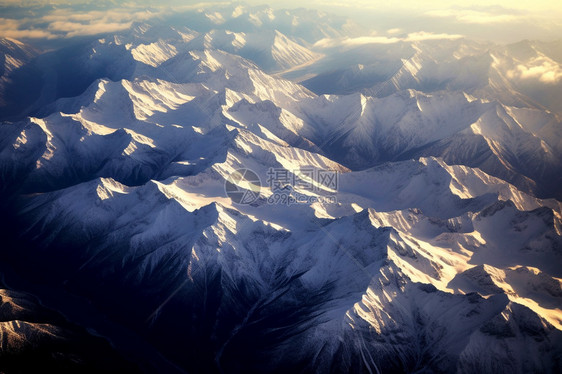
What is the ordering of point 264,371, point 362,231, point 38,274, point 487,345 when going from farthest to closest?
point 38,274, point 362,231, point 264,371, point 487,345

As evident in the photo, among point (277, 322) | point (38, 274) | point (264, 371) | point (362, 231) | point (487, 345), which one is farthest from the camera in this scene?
point (38, 274)

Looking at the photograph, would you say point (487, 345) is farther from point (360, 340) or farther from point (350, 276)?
point (350, 276)

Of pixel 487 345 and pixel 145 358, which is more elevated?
pixel 487 345

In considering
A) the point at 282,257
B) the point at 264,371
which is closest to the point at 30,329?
the point at 264,371

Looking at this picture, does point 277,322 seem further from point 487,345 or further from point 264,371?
point 487,345

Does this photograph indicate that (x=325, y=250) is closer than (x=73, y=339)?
No

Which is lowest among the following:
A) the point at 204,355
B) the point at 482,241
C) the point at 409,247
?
the point at 204,355

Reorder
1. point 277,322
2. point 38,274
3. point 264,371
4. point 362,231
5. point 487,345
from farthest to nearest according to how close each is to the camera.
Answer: point 38,274
point 362,231
point 277,322
point 264,371
point 487,345

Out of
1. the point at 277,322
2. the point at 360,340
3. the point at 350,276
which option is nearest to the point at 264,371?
the point at 277,322

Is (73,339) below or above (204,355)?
above
